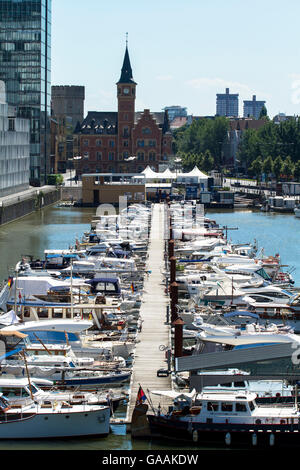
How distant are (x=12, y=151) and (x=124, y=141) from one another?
38.5m

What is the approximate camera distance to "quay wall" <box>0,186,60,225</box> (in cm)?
7725

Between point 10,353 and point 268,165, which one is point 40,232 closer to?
point 10,353

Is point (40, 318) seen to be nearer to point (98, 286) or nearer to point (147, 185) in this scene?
point (98, 286)

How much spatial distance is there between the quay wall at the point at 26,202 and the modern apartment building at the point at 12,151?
1.35 m

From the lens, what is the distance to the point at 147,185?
100500mm

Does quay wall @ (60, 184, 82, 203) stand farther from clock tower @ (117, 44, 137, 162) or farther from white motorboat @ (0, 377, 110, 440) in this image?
white motorboat @ (0, 377, 110, 440)

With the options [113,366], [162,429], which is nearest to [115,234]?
[113,366]

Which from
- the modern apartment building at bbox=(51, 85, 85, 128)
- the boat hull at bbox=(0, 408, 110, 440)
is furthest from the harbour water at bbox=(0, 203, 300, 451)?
the modern apartment building at bbox=(51, 85, 85, 128)

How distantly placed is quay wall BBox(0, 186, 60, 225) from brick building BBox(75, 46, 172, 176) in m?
21.1

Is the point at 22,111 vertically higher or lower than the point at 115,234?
higher

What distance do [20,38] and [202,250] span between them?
55.4 meters

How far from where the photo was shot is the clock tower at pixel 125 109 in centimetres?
12431
